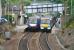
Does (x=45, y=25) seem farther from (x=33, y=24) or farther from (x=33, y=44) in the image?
(x=33, y=44)

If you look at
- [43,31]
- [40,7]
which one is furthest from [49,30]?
[40,7]

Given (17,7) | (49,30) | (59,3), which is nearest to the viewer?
(59,3)

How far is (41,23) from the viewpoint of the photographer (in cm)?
2422

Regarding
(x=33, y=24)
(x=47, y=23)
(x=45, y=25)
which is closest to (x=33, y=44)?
(x=45, y=25)

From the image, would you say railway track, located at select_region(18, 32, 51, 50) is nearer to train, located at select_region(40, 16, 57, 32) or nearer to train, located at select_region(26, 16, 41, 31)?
train, located at select_region(40, 16, 57, 32)

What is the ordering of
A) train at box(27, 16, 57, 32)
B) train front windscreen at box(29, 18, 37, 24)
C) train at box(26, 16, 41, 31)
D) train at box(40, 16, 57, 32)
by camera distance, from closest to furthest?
train at box(40, 16, 57, 32), train at box(27, 16, 57, 32), train at box(26, 16, 41, 31), train front windscreen at box(29, 18, 37, 24)

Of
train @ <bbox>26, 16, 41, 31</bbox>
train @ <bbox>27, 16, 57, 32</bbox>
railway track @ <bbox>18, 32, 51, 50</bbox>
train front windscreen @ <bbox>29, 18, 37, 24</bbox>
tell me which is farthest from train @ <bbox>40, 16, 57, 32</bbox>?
railway track @ <bbox>18, 32, 51, 50</bbox>

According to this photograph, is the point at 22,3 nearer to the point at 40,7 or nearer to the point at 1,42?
the point at 40,7

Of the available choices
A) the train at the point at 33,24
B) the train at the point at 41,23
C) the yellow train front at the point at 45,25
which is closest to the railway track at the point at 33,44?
the yellow train front at the point at 45,25

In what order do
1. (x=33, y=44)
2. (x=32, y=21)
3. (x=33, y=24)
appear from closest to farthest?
(x=33, y=44), (x=33, y=24), (x=32, y=21)

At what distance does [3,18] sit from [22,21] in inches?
174

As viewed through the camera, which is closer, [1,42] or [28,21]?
[1,42]

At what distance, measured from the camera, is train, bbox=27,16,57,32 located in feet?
76.8

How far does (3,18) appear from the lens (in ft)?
66.1
